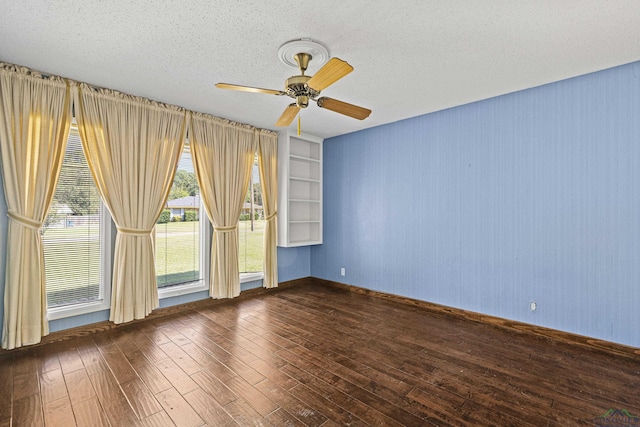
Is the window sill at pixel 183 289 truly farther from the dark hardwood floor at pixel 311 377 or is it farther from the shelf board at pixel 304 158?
the shelf board at pixel 304 158

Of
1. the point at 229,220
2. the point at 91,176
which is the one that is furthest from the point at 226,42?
the point at 229,220

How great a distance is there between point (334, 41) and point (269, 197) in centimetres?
293

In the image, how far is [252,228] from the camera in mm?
4840

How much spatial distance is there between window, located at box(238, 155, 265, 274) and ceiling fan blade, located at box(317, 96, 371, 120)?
2426 millimetres

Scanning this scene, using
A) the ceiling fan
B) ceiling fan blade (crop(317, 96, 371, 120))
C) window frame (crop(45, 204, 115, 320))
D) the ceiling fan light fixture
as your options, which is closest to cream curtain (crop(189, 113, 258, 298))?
window frame (crop(45, 204, 115, 320))

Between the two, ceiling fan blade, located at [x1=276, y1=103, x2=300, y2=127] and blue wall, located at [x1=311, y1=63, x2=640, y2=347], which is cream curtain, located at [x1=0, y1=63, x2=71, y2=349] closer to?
ceiling fan blade, located at [x1=276, y1=103, x2=300, y2=127]

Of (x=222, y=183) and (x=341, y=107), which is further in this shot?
(x=222, y=183)

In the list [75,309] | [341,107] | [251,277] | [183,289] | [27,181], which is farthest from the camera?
[251,277]

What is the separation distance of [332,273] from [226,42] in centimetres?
400

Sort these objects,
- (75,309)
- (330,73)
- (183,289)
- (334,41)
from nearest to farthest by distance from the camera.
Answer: (330,73) → (334,41) → (75,309) → (183,289)

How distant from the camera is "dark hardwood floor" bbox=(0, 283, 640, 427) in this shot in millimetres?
1964

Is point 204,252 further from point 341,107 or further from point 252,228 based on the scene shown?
point 341,107

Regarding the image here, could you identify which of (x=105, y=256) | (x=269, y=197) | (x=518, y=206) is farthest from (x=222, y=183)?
(x=518, y=206)

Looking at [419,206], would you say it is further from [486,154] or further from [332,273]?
[332,273]
